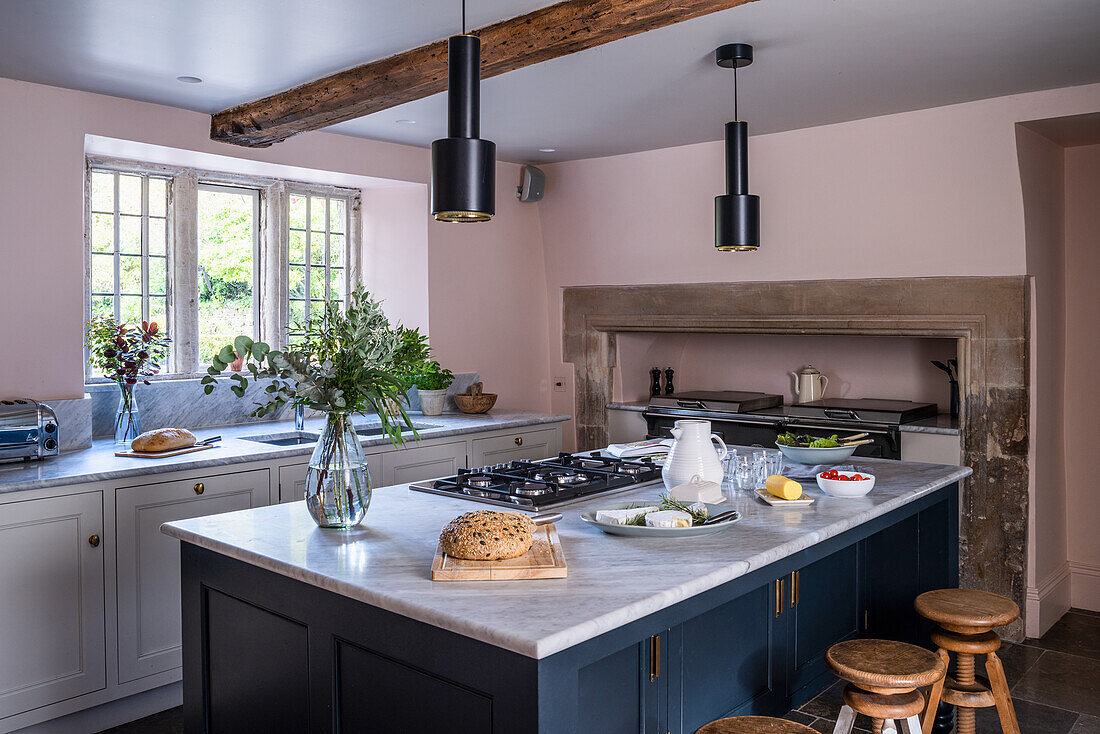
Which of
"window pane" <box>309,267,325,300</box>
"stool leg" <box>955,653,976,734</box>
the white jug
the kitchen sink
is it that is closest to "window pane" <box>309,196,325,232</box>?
"window pane" <box>309,267,325,300</box>

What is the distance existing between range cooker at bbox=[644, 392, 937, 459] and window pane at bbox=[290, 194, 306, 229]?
7.50ft

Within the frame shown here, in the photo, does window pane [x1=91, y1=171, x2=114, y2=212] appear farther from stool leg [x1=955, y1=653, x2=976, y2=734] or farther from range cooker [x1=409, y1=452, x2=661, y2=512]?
stool leg [x1=955, y1=653, x2=976, y2=734]

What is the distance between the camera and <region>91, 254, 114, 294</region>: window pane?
13.8 ft

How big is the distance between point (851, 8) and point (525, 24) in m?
1.03

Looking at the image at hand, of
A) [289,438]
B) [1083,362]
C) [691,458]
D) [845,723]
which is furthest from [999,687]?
[289,438]

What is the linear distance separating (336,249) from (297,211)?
343mm

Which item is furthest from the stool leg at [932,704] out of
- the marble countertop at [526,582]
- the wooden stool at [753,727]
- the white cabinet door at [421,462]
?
the white cabinet door at [421,462]

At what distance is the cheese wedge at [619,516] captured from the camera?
7.34 feet

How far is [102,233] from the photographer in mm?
4223

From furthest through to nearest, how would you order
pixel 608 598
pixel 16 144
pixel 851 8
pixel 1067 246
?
pixel 1067 246
pixel 16 144
pixel 851 8
pixel 608 598

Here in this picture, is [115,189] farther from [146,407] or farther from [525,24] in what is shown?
[525,24]

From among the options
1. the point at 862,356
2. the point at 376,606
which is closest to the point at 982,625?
the point at 376,606

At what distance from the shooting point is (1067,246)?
4.53 meters

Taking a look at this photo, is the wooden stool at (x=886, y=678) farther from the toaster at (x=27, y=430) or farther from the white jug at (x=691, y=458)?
the toaster at (x=27, y=430)
